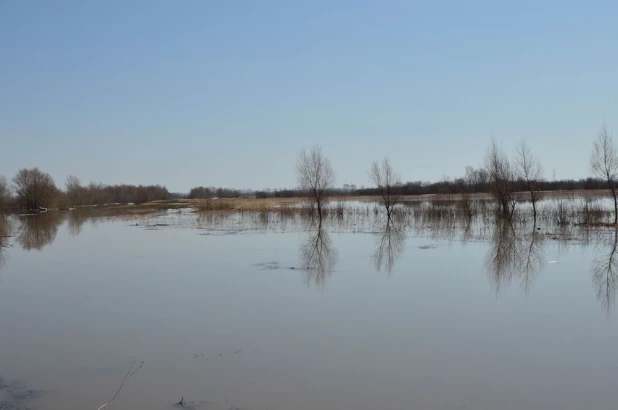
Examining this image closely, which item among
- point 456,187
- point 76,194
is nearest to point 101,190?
point 76,194

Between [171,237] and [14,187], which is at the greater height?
[14,187]

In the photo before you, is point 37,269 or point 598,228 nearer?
point 37,269

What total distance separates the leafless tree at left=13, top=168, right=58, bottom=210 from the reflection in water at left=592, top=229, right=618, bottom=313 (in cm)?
6229

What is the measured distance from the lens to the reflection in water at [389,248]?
12562 millimetres

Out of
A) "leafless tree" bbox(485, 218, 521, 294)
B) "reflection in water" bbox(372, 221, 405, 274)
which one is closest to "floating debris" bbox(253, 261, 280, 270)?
"reflection in water" bbox(372, 221, 405, 274)

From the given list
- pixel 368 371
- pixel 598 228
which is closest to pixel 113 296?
pixel 368 371

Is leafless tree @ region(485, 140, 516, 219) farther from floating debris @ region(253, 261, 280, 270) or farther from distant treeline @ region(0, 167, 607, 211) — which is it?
floating debris @ region(253, 261, 280, 270)

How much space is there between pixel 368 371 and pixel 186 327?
317cm

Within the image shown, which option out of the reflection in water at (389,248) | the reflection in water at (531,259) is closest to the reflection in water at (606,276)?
the reflection in water at (531,259)

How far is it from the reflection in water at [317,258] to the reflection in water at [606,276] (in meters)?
5.20

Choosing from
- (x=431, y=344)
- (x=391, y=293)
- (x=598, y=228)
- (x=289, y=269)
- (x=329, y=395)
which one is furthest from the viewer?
(x=598, y=228)

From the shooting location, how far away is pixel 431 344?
6312 mm

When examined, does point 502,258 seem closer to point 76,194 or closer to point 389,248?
point 389,248

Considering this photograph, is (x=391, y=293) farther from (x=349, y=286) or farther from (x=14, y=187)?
(x=14, y=187)
